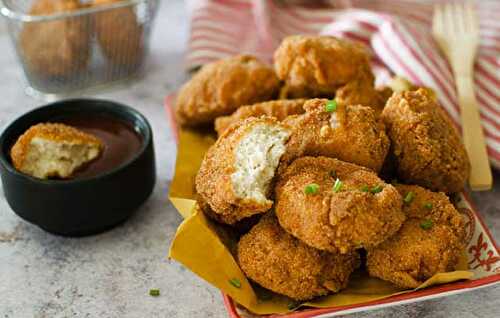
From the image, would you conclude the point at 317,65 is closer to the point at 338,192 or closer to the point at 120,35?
the point at 338,192

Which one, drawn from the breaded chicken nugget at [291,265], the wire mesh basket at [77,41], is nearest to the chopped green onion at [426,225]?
the breaded chicken nugget at [291,265]

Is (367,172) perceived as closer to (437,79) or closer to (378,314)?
(378,314)

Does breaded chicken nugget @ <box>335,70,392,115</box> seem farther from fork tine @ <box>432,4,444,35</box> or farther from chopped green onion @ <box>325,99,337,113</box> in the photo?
fork tine @ <box>432,4,444,35</box>

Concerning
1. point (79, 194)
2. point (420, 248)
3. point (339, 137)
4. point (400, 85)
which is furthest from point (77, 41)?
point (420, 248)

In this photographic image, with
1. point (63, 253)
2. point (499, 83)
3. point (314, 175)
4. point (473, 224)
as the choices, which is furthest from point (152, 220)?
point (499, 83)

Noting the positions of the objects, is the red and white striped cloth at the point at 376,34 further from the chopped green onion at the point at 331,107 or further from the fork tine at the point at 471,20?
the chopped green onion at the point at 331,107
